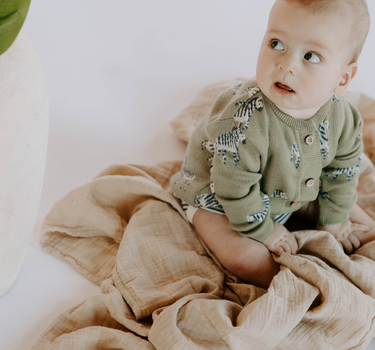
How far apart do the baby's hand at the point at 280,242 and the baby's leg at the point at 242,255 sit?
15 mm

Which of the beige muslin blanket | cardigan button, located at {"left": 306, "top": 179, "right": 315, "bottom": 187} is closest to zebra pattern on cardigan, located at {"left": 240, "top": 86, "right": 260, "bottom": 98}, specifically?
cardigan button, located at {"left": 306, "top": 179, "right": 315, "bottom": 187}

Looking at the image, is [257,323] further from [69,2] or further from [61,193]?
[69,2]

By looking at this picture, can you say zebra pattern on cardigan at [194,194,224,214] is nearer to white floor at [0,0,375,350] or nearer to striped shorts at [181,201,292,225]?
striped shorts at [181,201,292,225]

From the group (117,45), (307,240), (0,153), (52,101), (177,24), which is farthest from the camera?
→ (177,24)

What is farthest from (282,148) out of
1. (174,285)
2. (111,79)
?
(111,79)

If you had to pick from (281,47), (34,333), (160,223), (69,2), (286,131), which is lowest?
(34,333)

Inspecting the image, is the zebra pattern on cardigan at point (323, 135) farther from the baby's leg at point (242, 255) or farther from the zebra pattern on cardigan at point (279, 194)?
the baby's leg at point (242, 255)

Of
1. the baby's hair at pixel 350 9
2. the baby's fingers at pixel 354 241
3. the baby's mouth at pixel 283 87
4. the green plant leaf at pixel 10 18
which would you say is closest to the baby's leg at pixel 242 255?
the baby's fingers at pixel 354 241

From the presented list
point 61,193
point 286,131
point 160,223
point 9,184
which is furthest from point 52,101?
point 286,131

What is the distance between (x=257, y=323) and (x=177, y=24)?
1.40 m

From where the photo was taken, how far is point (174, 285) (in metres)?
0.95

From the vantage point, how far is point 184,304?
2.91ft

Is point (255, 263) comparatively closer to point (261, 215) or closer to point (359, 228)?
point (261, 215)

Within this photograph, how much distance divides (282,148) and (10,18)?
52cm
